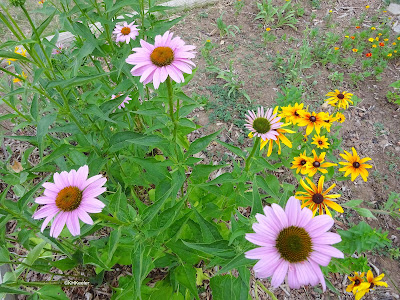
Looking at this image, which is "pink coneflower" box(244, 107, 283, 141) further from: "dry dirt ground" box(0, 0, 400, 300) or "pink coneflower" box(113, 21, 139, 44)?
"dry dirt ground" box(0, 0, 400, 300)

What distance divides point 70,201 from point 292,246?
77cm

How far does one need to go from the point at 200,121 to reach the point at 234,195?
1.54 metres

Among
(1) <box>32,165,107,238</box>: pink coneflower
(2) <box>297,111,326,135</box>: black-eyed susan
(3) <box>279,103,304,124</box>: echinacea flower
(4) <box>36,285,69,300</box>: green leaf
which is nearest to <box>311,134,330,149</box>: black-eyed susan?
(2) <box>297,111,326,135</box>: black-eyed susan

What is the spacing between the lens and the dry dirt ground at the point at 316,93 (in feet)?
7.61

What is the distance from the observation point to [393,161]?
2850 millimetres

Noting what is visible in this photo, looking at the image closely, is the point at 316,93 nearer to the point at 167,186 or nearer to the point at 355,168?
the point at 355,168

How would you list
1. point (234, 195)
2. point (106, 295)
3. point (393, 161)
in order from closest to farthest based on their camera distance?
point (234, 195), point (106, 295), point (393, 161)

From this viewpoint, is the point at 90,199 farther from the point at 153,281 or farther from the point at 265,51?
the point at 265,51

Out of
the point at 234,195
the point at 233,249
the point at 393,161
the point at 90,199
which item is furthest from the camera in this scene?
the point at 393,161

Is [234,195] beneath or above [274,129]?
beneath

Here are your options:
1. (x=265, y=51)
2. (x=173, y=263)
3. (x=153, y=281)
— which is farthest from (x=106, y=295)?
(x=265, y=51)

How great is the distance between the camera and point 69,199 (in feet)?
3.28

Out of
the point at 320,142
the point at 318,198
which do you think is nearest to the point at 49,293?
the point at 318,198

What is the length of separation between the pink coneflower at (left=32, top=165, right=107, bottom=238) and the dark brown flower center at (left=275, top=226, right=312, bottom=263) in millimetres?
603
